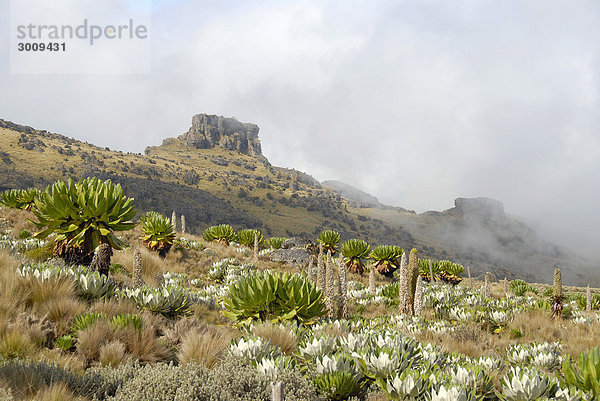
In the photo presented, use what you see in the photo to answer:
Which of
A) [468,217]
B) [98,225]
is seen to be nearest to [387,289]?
[98,225]

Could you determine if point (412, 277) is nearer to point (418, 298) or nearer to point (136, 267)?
point (418, 298)

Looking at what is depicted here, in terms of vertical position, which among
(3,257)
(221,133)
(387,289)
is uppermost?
(221,133)

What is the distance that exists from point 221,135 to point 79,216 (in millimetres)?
166863

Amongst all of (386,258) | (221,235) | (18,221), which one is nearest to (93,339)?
(18,221)

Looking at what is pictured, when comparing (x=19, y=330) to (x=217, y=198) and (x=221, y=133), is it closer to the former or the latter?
(x=217, y=198)

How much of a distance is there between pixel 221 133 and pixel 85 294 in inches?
6694

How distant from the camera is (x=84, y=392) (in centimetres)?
303

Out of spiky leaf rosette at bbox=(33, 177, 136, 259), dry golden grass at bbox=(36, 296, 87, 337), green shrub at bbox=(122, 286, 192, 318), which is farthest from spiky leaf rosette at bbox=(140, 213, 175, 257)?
dry golden grass at bbox=(36, 296, 87, 337)

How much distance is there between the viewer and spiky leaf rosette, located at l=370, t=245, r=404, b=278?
15891mm

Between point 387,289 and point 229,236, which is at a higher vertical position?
point 229,236

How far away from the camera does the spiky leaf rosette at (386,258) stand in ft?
52.1

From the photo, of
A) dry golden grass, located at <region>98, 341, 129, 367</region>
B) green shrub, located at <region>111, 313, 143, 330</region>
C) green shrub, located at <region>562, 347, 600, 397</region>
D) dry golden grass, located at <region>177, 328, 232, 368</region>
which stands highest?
green shrub, located at <region>111, 313, 143, 330</region>

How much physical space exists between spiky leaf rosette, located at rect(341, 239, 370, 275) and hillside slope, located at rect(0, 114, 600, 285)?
37.8 metres

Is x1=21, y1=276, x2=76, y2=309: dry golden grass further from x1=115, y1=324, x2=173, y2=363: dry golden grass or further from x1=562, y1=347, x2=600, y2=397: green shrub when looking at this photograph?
x1=562, y1=347, x2=600, y2=397: green shrub
